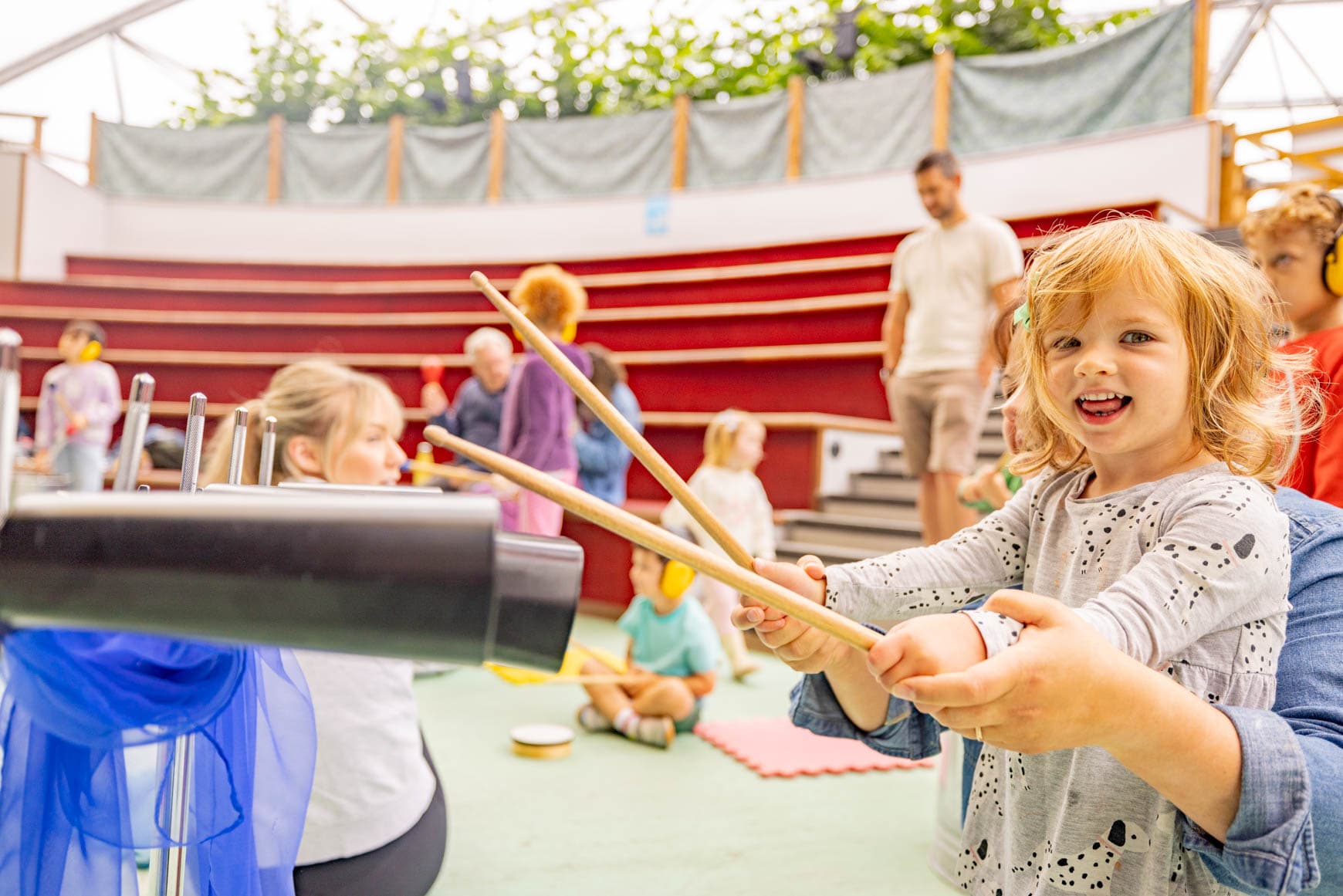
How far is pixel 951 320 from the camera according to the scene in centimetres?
287

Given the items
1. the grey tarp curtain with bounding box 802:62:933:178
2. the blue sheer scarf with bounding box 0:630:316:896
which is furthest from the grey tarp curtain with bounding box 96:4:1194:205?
the blue sheer scarf with bounding box 0:630:316:896

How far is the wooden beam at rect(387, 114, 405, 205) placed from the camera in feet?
25.4

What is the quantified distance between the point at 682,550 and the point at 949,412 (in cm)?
255

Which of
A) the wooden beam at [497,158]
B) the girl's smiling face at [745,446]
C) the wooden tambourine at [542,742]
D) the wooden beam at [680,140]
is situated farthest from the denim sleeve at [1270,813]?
the wooden beam at [497,158]

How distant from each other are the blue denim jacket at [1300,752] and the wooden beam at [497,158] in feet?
23.8

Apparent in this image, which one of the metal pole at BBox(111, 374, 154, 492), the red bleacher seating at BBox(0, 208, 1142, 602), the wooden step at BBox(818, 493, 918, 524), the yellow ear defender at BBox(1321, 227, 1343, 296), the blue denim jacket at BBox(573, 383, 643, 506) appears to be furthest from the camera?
the red bleacher seating at BBox(0, 208, 1142, 602)

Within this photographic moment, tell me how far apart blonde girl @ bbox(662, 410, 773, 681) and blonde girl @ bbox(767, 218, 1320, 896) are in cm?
243

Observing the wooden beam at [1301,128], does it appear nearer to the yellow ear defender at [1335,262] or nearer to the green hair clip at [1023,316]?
the yellow ear defender at [1335,262]

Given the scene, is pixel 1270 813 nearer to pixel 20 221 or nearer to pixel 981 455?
pixel 981 455

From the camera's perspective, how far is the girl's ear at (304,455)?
149 centimetres

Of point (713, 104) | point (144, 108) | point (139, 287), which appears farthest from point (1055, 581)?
point (144, 108)

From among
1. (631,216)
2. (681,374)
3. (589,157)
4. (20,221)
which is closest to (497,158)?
(589,157)

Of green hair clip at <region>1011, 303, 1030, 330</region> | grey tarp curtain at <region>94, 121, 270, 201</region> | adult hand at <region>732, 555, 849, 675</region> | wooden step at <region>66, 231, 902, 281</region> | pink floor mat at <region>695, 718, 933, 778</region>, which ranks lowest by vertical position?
pink floor mat at <region>695, 718, 933, 778</region>

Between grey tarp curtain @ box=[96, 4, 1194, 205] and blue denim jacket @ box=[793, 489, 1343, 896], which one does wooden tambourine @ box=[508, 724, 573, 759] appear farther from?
grey tarp curtain @ box=[96, 4, 1194, 205]
